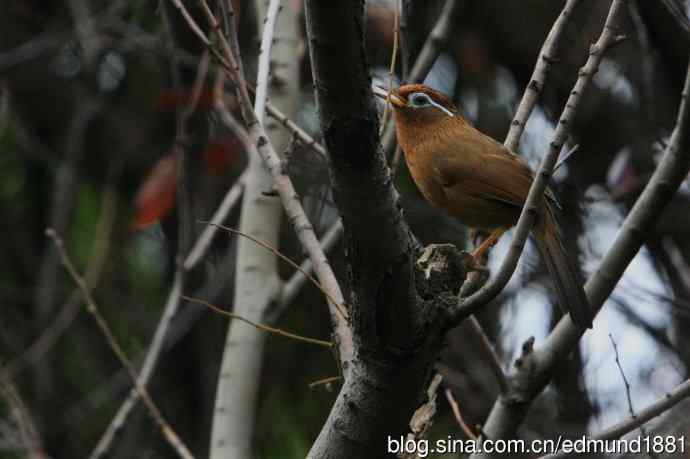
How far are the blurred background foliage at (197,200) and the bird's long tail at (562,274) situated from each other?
1.15m

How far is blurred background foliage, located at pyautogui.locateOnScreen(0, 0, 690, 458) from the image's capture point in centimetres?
595

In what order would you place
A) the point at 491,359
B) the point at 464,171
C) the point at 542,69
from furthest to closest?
the point at 464,171, the point at 491,359, the point at 542,69

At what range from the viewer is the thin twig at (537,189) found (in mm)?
2803

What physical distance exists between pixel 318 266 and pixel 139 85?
17.5 feet

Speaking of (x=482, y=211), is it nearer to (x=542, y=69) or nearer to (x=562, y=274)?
(x=562, y=274)

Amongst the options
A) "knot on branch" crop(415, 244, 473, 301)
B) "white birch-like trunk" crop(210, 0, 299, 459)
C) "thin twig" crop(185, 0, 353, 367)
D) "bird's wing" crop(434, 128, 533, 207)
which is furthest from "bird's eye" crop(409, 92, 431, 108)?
"knot on branch" crop(415, 244, 473, 301)

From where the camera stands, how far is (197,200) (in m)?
7.49

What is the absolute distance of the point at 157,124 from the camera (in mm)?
8242

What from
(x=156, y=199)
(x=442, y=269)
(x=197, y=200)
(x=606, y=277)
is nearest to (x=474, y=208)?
(x=606, y=277)

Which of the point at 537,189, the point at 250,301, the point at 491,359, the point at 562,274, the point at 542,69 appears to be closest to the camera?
the point at 537,189

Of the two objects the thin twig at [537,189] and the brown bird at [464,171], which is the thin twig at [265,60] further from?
the thin twig at [537,189]

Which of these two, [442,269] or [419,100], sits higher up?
[442,269]

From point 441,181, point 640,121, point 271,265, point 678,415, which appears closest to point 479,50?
point 640,121

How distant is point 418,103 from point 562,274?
50.2 inches
